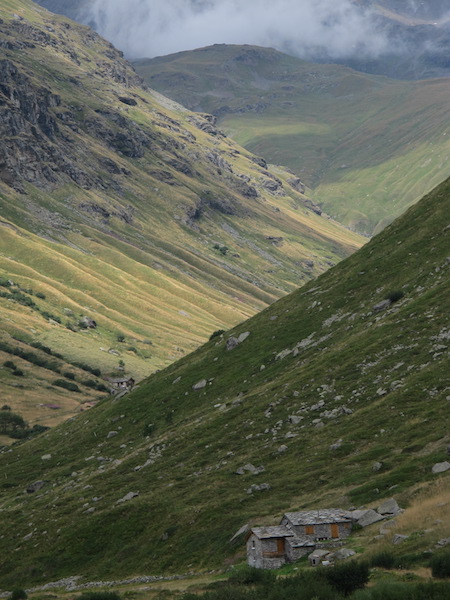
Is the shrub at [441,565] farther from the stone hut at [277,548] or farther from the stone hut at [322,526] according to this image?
the stone hut at [277,548]

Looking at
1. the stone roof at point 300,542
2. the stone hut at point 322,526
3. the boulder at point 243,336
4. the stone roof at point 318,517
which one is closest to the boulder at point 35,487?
the boulder at point 243,336

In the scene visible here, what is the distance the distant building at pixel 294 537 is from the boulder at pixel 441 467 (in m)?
6.22

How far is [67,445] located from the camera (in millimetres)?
88312

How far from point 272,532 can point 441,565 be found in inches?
466

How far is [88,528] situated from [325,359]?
26.0 meters

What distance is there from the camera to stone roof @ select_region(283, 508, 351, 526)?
3750 cm

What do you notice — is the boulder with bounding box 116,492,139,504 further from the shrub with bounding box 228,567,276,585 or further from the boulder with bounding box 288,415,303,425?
the shrub with bounding box 228,567,276,585

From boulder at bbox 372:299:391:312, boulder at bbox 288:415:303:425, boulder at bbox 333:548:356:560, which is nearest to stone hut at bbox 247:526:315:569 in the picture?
boulder at bbox 333:548:356:560

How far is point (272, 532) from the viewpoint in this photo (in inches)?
1485

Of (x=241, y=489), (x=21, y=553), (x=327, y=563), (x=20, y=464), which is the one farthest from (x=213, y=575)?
(x=20, y=464)

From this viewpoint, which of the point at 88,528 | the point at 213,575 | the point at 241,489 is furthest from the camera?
the point at 88,528

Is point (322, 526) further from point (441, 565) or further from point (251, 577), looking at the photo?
point (441, 565)

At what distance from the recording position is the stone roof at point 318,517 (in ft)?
123

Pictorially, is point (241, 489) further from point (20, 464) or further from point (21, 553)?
point (20, 464)
